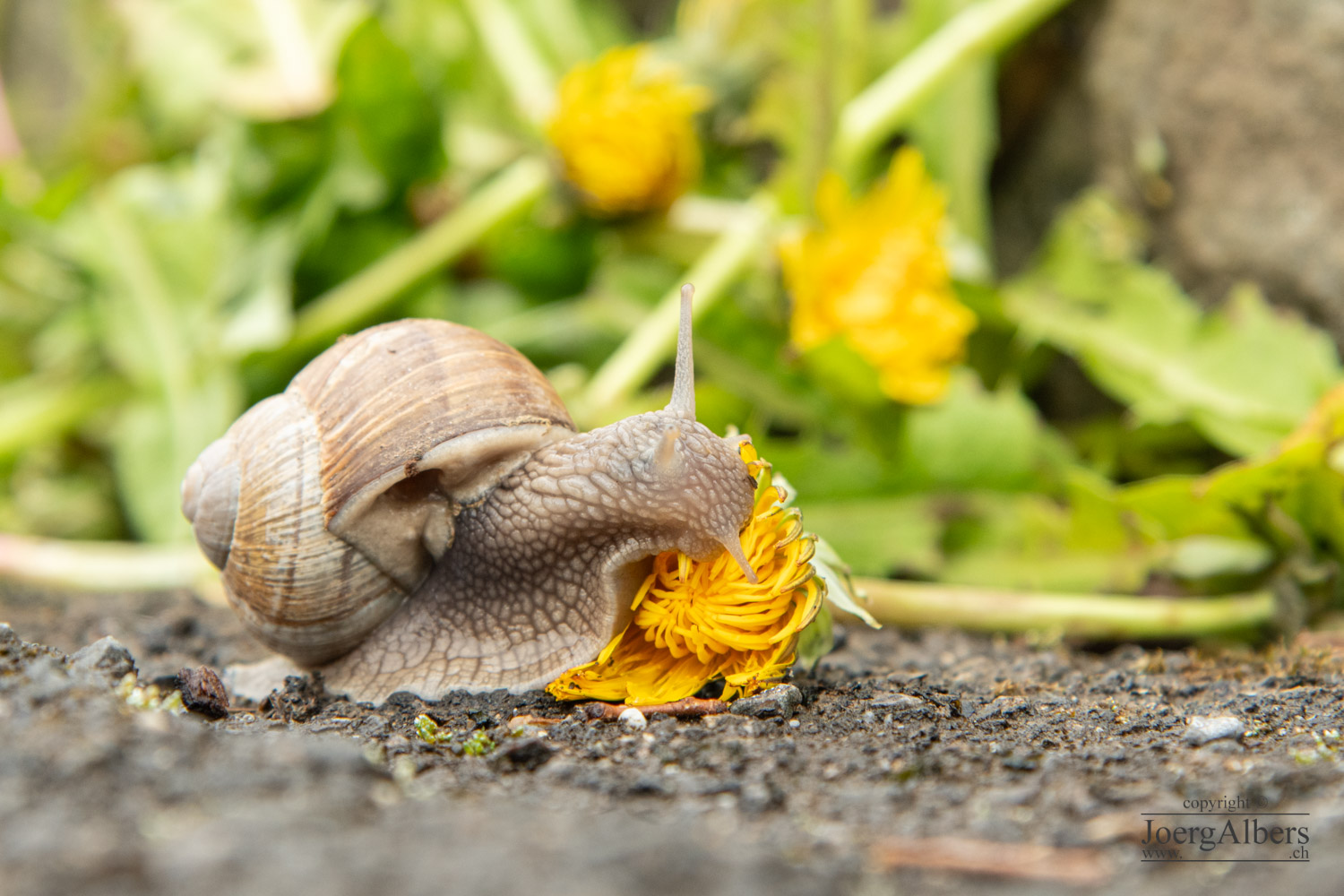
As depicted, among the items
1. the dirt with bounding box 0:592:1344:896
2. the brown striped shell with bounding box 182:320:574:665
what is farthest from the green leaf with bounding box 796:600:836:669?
the brown striped shell with bounding box 182:320:574:665

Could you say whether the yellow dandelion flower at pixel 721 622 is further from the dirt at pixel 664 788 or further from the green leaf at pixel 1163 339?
the green leaf at pixel 1163 339

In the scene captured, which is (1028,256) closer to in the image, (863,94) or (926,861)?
(863,94)

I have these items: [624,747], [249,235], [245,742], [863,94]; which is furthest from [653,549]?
[249,235]

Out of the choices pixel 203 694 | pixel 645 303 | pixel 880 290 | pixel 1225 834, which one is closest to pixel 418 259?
pixel 645 303

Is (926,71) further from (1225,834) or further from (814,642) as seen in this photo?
(1225,834)

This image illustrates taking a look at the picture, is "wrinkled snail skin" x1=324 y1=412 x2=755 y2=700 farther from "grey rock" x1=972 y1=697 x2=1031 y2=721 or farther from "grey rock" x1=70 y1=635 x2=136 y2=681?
"grey rock" x1=972 y1=697 x2=1031 y2=721

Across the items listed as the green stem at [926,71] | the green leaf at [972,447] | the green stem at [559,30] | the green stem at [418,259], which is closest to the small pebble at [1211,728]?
the green leaf at [972,447]
